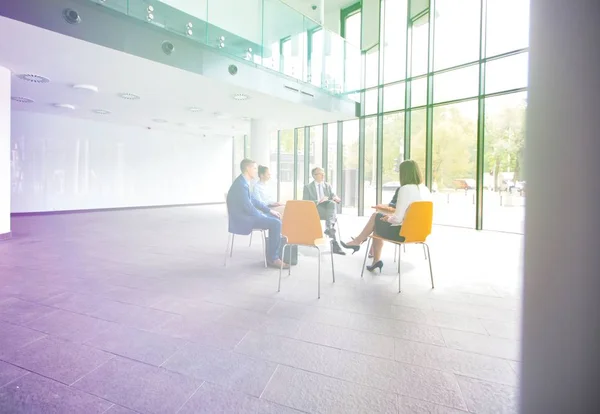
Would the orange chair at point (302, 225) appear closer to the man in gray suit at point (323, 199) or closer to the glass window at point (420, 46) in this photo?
the man in gray suit at point (323, 199)

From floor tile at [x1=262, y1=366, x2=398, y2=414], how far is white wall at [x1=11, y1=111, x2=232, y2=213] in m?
12.2

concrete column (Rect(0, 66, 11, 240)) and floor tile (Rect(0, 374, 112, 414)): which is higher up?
concrete column (Rect(0, 66, 11, 240))

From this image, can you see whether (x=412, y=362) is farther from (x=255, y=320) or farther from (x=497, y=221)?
(x=497, y=221)

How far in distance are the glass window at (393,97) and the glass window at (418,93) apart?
303mm

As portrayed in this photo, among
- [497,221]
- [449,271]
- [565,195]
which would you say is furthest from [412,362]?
[497,221]

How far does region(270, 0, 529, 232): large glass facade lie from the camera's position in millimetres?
7387

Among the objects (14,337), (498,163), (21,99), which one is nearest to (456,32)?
(498,163)

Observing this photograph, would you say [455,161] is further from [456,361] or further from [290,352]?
[290,352]

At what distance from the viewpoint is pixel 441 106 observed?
8398 millimetres

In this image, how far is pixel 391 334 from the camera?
7.84 feet

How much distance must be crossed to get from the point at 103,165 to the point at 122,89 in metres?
5.78

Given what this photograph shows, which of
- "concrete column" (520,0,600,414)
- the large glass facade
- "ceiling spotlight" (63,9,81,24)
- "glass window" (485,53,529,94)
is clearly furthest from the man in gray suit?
"concrete column" (520,0,600,414)

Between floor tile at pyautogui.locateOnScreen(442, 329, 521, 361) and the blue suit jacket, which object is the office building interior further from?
the blue suit jacket

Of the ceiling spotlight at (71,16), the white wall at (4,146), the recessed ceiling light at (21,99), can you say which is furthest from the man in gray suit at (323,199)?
the recessed ceiling light at (21,99)
